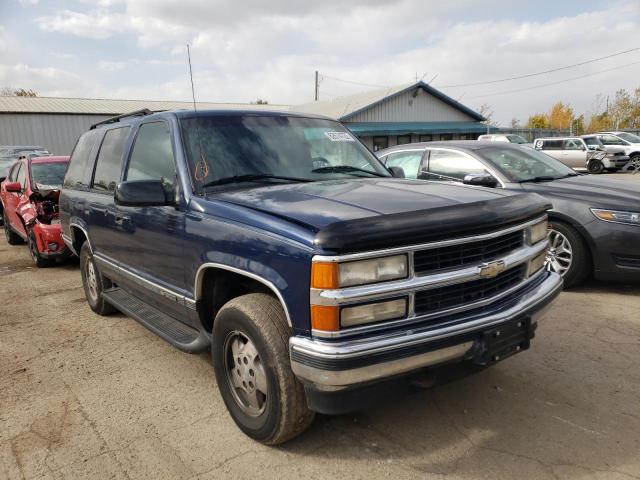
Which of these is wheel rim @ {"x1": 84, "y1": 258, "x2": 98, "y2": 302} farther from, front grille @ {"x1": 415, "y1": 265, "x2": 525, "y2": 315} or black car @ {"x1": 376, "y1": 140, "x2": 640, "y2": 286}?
black car @ {"x1": 376, "y1": 140, "x2": 640, "y2": 286}

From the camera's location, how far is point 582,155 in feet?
73.3

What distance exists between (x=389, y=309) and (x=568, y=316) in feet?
10.0

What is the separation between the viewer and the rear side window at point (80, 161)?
195 inches

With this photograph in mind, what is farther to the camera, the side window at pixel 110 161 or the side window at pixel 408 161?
the side window at pixel 408 161

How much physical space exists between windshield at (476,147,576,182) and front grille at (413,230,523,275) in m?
3.40

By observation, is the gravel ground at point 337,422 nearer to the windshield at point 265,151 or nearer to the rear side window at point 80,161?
the windshield at point 265,151

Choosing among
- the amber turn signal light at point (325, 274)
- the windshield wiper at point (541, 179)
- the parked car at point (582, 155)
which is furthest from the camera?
the parked car at point (582, 155)

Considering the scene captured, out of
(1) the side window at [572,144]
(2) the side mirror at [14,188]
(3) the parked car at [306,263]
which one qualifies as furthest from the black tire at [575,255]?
(1) the side window at [572,144]

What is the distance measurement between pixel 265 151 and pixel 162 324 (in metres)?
1.45

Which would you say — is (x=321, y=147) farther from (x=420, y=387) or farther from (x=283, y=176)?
(x=420, y=387)

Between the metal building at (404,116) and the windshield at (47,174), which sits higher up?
the metal building at (404,116)

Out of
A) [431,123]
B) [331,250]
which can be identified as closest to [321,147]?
[331,250]

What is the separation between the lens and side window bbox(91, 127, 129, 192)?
163 inches

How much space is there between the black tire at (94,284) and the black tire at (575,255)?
452 centimetres
